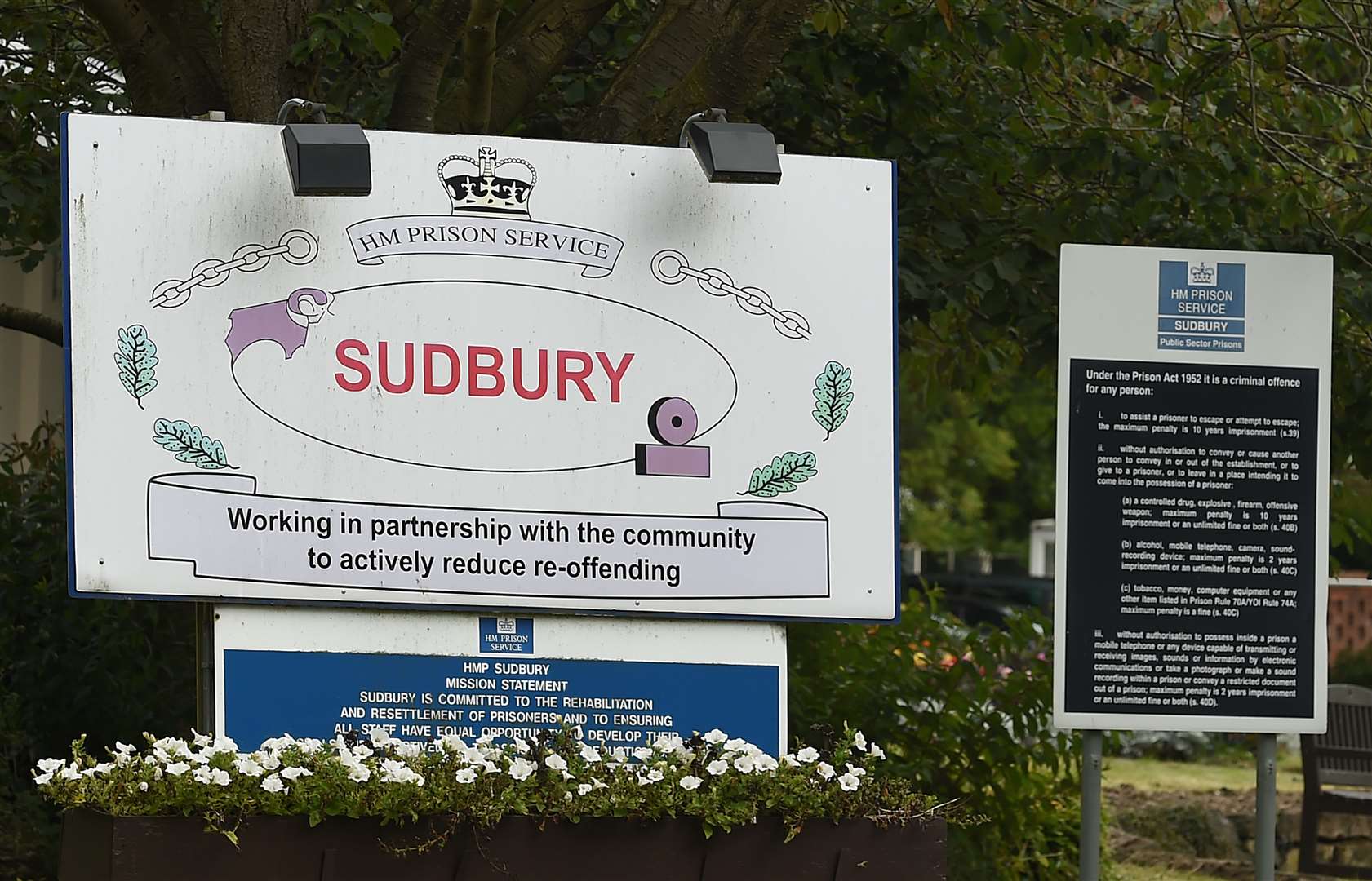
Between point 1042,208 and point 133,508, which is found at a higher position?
point 1042,208

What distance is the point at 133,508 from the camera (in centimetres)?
511

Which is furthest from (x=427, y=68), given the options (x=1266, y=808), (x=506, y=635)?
(x=1266, y=808)

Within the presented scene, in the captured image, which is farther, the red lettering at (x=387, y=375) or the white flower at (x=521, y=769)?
the red lettering at (x=387, y=375)

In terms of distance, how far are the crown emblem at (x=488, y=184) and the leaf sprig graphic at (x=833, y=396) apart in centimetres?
100

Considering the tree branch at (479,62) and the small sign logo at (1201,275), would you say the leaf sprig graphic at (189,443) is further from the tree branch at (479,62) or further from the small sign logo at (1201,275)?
the small sign logo at (1201,275)

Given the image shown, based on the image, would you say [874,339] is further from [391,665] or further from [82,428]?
[82,428]

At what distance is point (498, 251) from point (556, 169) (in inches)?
11.7

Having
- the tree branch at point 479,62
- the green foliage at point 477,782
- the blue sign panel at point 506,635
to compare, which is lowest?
the green foliage at point 477,782

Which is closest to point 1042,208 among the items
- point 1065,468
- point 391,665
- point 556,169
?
point 1065,468

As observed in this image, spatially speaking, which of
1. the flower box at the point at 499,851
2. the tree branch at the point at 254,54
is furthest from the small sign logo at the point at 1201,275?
the tree branch at the point at 254,54

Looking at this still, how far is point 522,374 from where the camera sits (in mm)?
5434

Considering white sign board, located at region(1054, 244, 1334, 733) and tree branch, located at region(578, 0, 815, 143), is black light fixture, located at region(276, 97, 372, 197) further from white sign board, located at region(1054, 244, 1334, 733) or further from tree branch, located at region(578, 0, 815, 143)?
white sign board, located at region(1054, 244, 1334, 733)

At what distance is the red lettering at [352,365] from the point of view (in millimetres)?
5305

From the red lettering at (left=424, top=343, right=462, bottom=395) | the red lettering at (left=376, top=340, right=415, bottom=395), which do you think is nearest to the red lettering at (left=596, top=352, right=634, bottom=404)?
the red lettering at (left=424, top=343, right=462, bottom=395)
